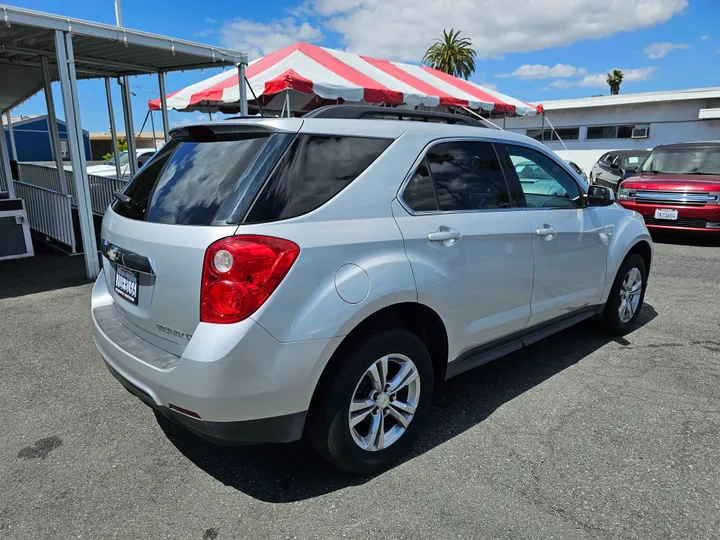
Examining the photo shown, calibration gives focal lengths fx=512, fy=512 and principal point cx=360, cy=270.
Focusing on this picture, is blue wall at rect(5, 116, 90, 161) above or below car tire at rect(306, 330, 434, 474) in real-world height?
above

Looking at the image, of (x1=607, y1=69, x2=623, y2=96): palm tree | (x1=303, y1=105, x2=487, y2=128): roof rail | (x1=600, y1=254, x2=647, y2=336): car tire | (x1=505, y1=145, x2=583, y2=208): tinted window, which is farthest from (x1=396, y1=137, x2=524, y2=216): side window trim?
(x1=607, y1=69, x2=623, y2=96): palm tree

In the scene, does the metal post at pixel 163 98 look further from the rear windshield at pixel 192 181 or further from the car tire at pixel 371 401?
the car tire at pixel 371 401

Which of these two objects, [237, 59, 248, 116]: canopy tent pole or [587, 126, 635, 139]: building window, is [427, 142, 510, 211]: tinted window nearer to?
[237, 59, 248, 116]: canopy tent pole

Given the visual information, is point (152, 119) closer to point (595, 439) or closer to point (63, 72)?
point (63, 72)

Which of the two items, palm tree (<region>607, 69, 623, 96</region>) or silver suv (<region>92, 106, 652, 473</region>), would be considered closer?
silver suv (<region>92, 106, 652, 473</region>)

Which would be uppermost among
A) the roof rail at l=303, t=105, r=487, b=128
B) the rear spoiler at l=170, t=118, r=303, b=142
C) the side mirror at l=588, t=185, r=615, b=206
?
the roof rail at l=303, t=105, r=487, b=128

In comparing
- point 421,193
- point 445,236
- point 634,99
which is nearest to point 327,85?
point 421,193

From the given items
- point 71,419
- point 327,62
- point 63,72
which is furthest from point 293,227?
point 327,62

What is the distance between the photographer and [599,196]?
389 centimetres

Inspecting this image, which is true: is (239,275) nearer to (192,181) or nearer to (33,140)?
(192,181)

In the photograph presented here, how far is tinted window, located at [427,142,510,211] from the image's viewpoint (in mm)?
2830

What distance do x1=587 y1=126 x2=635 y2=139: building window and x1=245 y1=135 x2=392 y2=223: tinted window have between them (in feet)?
74.8

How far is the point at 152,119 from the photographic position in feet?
36.4

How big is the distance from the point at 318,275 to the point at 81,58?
27.4ft
